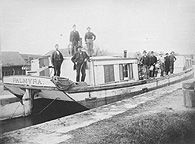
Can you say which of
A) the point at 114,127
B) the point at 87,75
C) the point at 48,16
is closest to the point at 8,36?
the point at 48,16

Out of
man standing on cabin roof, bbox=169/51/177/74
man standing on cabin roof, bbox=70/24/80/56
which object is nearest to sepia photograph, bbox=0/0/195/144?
man standing on cabin roof, bbox=70/24/80/56

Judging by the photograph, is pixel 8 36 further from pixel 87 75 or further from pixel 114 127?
pixel 114 127

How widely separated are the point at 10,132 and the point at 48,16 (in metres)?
1.15

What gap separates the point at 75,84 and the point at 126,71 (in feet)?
2.34

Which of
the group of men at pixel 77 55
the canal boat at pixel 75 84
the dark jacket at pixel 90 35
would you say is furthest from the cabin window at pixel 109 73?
the dark jacket at pixel 90 35

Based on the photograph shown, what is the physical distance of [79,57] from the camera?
8.15 feet

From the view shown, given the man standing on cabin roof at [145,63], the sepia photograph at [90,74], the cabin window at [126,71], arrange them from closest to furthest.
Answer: the sepia photograph at [90,74], the cabin window at [126,71], the man standing on cabin roof at [145,63]

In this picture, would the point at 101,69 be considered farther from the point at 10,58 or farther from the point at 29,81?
the point at 10,58

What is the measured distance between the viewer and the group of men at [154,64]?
2.96 m

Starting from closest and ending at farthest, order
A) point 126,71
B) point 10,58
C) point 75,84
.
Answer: point 10,58
point 75,84
point 126,71

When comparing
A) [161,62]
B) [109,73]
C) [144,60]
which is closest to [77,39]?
[109,73]

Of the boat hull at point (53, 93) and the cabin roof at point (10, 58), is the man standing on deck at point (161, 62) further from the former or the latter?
the cabin roof at point (10, 58)

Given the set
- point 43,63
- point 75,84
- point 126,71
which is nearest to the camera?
point 43,63

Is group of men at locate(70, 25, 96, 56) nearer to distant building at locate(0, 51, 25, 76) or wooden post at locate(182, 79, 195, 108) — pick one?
distant building at locate(0, 51, 25, 76)
